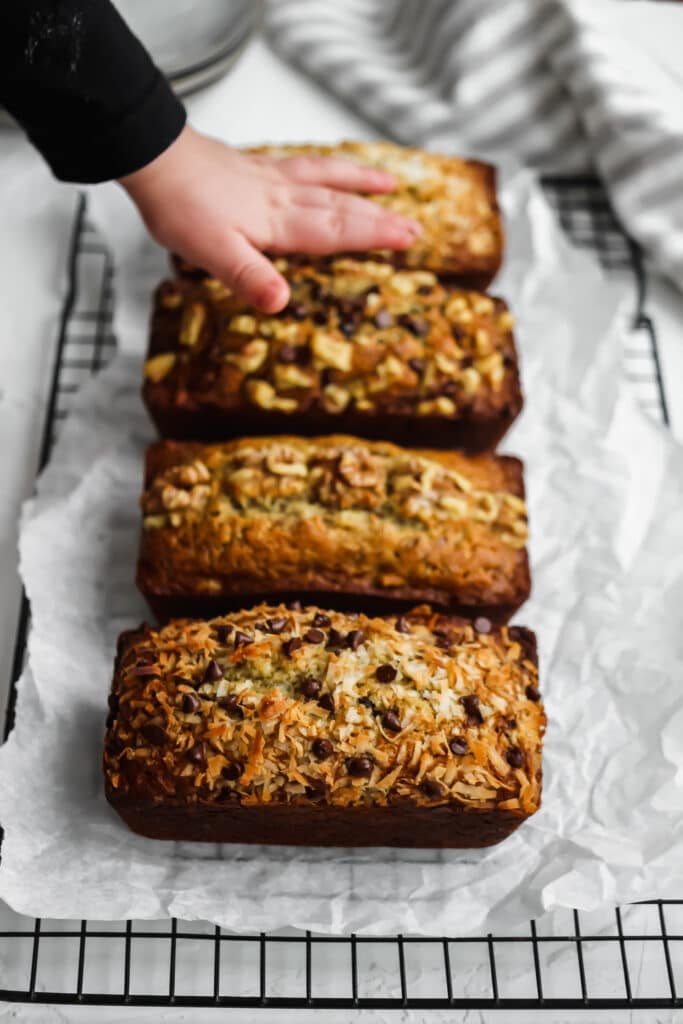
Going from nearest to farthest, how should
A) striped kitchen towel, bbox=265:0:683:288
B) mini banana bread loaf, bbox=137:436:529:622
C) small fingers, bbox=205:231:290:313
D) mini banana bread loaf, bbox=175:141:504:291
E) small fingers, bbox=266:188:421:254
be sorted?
mini banana bread loaf, bbox=137:436:529:622 < small fingers, bbox=205:231:290:313 < small fingers, bbox=266:188:421:254 < mini banana bread loaf, bbox=175:141:504:291 < striped kitchen towel, bbox=265:0:683:288

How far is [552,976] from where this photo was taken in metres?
2.42

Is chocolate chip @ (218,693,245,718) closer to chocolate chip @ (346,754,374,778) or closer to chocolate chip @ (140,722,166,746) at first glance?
chocolate chip @ (140,722,166,746)

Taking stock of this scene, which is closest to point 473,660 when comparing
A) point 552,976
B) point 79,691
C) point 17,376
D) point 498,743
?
point 498,743

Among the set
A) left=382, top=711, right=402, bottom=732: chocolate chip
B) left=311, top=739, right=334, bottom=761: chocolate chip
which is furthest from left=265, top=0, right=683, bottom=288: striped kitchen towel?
left=311, top=739, right=334, bottom=761: chocolate chip

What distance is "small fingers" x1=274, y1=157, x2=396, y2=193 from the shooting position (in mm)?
2955

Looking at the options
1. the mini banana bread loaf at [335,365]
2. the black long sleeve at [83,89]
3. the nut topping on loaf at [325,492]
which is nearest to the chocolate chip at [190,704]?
the nut topping on loaf at [325,492]

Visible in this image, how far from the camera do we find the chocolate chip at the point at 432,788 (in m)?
2.22

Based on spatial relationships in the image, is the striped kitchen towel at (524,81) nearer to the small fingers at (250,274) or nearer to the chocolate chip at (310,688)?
the small fingers at (250,274)

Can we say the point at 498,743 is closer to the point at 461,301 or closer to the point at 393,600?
the point at 393,600

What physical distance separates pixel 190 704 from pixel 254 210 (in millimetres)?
1290

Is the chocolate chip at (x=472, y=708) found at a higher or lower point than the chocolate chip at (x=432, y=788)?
higher

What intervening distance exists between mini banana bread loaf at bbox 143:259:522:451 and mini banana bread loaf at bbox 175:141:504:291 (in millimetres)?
198

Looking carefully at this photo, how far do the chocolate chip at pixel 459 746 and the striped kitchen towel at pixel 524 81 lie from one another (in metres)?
1.72

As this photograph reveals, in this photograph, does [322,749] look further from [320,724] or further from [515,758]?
[515,758]
